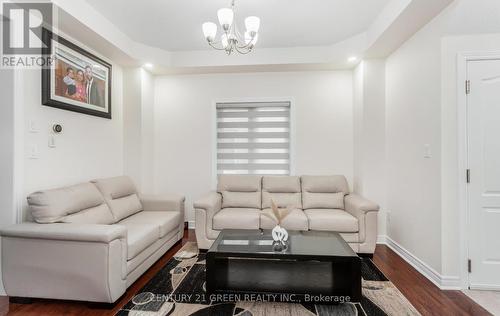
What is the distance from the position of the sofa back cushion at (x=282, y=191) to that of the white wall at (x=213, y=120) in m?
0.37

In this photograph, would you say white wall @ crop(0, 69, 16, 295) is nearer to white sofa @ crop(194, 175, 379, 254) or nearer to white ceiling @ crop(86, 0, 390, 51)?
white ceiling @ crop(86, 0, 390, 51)

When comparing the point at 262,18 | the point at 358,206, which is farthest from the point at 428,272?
the point at 262,18

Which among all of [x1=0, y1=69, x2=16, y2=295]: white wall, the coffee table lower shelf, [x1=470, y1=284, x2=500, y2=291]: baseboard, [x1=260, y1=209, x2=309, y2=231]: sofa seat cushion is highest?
[x1=0, y1=69, x2=16, y2=295]: white wall

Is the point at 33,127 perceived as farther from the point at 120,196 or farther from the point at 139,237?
the point at 139,237

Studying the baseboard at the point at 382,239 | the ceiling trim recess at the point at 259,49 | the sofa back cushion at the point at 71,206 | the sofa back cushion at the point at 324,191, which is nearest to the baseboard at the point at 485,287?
the baseboard at the point at 382,239

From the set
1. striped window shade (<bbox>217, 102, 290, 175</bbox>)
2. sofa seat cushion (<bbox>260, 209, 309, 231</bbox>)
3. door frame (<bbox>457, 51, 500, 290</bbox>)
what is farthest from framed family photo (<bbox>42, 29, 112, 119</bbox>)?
door frame (<bbox>457, 51, 500, 290</bbox>)

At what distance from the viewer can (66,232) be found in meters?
1.85

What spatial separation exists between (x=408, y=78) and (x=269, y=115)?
6.16ft

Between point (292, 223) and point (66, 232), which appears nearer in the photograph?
point (66, 232)

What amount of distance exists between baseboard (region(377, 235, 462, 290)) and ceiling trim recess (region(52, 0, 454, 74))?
2433 mm

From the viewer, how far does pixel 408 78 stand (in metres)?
2.76

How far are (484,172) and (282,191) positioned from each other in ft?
6.97

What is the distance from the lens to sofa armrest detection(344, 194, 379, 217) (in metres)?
2.77

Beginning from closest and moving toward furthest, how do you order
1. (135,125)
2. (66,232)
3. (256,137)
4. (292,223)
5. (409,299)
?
(66,232) < (409,299) < (292,223) < (135,125) < (256,137)
